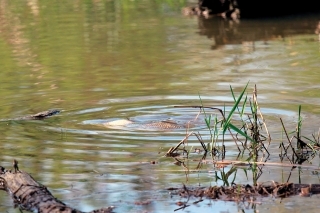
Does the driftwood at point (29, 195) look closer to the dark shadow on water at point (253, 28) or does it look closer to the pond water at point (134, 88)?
the pond water at point (134, 88)

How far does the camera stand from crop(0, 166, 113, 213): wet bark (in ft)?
14.1

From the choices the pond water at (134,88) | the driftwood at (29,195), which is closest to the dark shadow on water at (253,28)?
the pond water at (134,88)

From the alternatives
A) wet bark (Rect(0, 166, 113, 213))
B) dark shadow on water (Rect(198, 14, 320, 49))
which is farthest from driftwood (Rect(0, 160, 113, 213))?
dark shadow on water (Rect(198, 14, 320, 49))

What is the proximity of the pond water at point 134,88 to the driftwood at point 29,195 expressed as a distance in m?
0.09

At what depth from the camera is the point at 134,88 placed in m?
9.05

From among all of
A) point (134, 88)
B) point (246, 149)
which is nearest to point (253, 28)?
point (134, 88)

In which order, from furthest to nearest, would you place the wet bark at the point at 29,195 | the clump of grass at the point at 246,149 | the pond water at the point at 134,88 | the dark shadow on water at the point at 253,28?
the dark shadow on water at the point at 253,28, the clump of grass at the point at 246,149, the pond water at the point at 134,88, the wet bark at the point at 29,195

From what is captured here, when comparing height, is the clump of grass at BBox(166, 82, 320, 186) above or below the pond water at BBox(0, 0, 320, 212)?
above

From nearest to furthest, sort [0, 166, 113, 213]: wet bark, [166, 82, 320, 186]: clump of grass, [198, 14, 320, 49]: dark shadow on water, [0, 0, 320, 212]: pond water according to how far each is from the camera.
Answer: [0, 166, 113, 213]: wet bark
[0, 0, 320, 212]: pond water
[166, 82, 320, 186]: clump of grass
[198, 14, 320, 49]: dark shadow on water

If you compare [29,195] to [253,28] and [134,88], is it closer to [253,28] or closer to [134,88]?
[134,88]

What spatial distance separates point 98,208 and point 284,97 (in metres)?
4.03

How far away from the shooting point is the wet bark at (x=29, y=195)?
4.30m

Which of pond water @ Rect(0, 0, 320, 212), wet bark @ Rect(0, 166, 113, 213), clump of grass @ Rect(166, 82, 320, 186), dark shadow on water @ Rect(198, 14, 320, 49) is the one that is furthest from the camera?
dark shadow on water @ Rect(198, 14, 320, 49)

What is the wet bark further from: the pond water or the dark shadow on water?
the dark shadow on water
